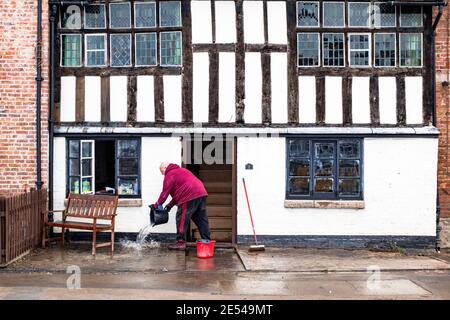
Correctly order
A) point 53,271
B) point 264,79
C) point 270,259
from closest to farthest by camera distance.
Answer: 1. point 53,271
2. point 270,259
3. point 264,79

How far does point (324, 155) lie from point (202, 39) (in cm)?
357

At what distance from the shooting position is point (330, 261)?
37.8 feet

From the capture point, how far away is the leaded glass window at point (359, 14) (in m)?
13.2

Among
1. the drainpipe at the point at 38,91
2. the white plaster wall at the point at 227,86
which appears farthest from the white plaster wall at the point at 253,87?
the drainpipe at the point at 38,91

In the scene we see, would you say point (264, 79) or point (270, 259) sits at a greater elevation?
point (264, 79)

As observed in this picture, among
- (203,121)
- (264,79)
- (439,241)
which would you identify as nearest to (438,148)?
(439,241)

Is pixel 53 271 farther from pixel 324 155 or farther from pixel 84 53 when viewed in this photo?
pixel 324 155

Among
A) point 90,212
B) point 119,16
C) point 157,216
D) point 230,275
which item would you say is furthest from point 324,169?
point 119,16

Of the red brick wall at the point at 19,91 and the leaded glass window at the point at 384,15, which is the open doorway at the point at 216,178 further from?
the leaded glass window at the point at 384,15

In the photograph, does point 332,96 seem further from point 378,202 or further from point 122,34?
point 122,34

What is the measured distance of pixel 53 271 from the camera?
1030 cm

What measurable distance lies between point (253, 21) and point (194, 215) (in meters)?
4.29

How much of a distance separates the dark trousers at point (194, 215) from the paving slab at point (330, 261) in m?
0.86

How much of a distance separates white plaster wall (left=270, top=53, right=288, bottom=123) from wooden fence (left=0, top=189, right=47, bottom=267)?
521cm
